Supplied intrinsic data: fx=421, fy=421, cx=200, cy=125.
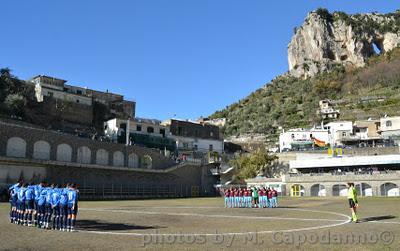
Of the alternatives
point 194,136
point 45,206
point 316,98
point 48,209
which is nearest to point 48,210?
point 48,209

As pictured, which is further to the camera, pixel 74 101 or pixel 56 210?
pixel 74 101

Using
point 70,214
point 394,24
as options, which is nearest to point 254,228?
point 70,214

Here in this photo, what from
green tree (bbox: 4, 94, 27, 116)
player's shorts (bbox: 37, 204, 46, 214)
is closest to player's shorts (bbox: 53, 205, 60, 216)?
player's shorts (bbox: 37, 204, 46, 214)

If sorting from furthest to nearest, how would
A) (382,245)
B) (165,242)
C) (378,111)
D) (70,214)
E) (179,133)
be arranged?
1. (378,111)
2. (179,133)
3. (70,214)
4. (165,242)
5. (382,245)

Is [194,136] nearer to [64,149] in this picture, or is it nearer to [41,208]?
[64,149]

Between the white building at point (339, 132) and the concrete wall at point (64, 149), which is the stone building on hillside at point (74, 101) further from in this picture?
the white building at point (339, 132)

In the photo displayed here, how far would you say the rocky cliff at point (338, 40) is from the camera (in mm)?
167000

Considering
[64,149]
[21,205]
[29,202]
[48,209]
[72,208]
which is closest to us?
[72,208]

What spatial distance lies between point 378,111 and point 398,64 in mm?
42915

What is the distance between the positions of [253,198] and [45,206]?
21.3 meters

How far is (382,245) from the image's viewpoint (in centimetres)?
1281

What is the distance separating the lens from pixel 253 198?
3644 centimetres

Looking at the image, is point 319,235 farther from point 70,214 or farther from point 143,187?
point 143,187

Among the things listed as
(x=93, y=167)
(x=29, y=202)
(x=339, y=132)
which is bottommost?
(x=29, y=202)
